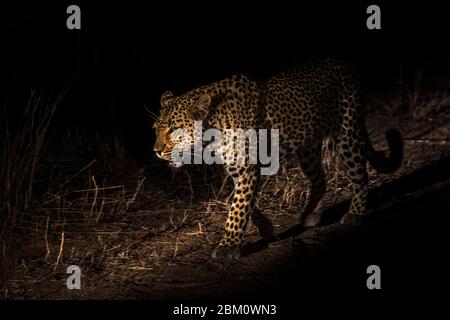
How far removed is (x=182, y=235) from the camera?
7.45 meters

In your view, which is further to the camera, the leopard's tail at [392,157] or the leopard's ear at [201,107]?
the leopard's tail at [392,157]

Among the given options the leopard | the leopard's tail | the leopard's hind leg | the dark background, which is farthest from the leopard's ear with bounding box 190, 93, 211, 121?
the dark background

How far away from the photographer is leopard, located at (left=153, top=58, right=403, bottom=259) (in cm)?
681

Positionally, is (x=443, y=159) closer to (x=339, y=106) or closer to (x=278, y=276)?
(x=339, y=106)

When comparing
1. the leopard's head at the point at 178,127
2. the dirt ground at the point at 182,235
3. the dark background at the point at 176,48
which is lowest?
the dirt ground at the point at 182,235

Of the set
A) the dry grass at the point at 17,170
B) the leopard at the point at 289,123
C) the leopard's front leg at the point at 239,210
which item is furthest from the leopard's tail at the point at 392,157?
the dry grass at the point at 17,170

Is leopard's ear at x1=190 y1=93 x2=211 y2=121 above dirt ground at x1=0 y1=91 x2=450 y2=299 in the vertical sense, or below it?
above

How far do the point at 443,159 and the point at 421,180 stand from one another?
1.93ft

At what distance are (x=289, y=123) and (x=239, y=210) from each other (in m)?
0.95

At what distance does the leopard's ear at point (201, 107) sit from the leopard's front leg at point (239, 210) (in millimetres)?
482

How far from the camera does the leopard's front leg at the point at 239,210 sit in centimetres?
679

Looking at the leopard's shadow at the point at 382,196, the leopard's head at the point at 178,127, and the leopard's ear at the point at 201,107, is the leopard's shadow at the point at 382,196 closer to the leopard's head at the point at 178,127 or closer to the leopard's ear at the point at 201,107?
the leopard's head at the point at 178,127

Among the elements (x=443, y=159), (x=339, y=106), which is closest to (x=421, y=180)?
(x=443, y=159)

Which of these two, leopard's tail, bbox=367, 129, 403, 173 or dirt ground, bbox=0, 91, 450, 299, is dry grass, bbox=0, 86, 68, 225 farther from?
leopard's tail, bbox=367, 129, 403, 173
